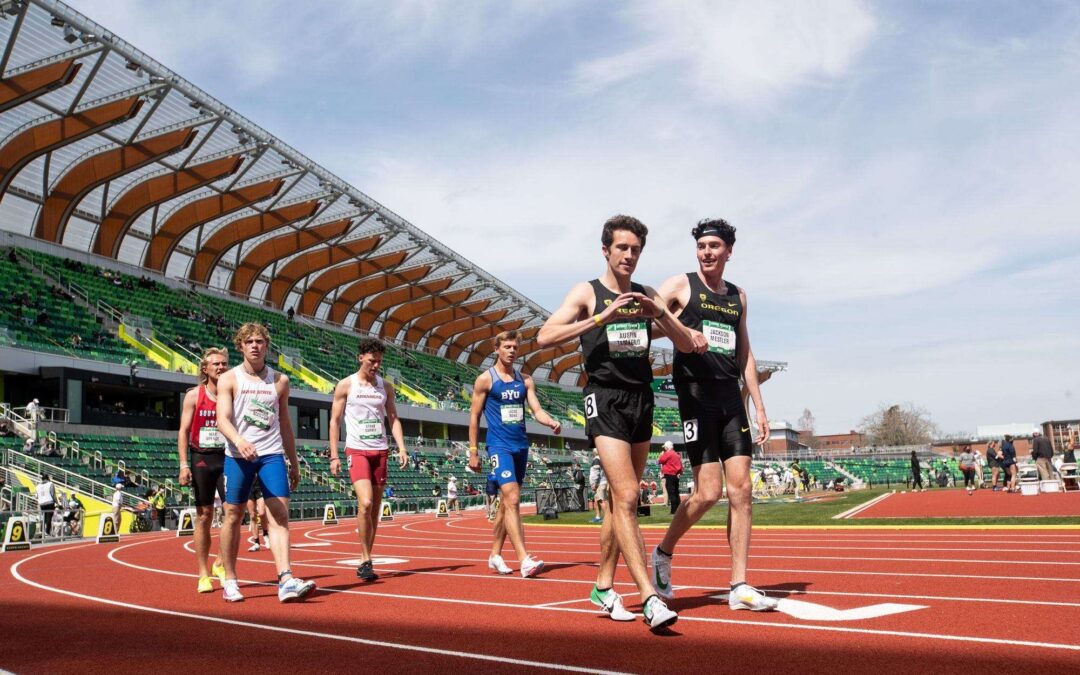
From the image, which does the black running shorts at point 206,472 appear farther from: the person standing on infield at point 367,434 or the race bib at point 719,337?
the race bib at point 719,337

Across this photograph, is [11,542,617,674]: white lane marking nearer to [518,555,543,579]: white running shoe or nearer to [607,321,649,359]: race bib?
[518,555,543,579]: white running shoe

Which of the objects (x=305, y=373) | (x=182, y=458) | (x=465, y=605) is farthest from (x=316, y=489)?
(x=465, y=605)

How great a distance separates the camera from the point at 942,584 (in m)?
6.25

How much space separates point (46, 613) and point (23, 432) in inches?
841

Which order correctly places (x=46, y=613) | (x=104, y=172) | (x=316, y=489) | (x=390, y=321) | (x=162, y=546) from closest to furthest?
(x=46, y=613) → (x=162, y=546) → (x=316, y=489) → (x=104, y=172) → (x=390, y=321)

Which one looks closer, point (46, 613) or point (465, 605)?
point (465, 605)

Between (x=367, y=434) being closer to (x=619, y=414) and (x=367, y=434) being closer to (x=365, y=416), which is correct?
(x=365, y=416)

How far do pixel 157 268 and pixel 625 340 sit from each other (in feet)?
140

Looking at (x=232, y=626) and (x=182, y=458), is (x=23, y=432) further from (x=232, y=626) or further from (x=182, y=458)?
(x=232, y=626)

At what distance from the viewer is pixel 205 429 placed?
7805 mm

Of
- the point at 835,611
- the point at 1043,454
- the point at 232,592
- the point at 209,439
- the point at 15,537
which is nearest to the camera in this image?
the point at 835,611

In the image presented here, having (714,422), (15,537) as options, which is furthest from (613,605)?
(15,537)

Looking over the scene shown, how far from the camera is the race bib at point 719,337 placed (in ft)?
18.0

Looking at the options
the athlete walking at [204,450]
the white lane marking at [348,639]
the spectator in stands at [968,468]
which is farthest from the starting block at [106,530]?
the spectator in stands at [968,468]
